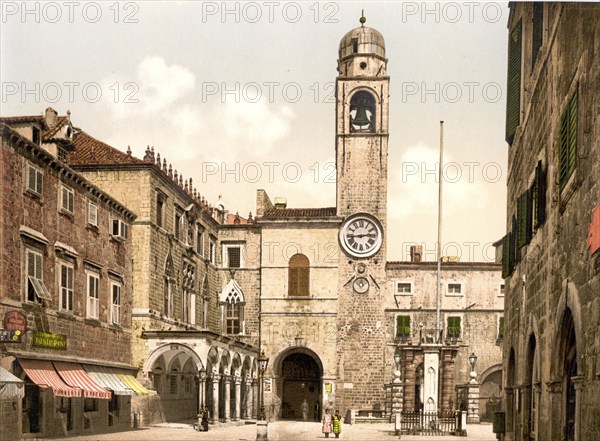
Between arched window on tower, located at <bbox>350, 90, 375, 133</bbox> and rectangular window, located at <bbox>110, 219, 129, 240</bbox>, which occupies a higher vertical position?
arched window on tower, located at <bbox>350, 90, 375, 133</bbox>

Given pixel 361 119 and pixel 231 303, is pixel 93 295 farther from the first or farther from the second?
pixel 361 119

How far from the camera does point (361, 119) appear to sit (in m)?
44.9

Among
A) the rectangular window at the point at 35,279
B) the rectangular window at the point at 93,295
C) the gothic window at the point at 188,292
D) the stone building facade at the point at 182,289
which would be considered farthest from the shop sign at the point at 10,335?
the gothic window at the point at 188,292

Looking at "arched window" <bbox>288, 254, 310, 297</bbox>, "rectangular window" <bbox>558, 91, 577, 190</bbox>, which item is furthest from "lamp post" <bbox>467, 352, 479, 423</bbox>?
"rectangular window" <bbox>558, 91, 577, 190</bbox>

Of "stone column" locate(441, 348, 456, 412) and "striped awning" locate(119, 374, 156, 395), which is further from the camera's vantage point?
"stone column" locate(441, 348, 456, 412)

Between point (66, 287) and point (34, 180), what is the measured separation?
3.85 meters

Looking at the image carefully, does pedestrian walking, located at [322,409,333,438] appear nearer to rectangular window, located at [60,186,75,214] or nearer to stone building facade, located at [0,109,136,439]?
stone building facade, located at [0,109,136,439]

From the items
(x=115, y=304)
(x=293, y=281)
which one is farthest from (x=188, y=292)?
(x=115, y=304)

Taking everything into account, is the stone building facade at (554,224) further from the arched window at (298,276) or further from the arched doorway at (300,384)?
the arched doorway at (300,384)

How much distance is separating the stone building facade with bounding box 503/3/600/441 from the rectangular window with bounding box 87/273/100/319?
1386cm

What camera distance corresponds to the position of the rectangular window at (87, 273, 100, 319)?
27.5 metres

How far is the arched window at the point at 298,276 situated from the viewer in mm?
44062

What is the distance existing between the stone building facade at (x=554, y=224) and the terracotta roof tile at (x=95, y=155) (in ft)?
58.6

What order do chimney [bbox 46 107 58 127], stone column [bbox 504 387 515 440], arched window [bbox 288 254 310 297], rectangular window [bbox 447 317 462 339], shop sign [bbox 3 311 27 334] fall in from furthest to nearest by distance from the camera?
rectangular window [bbox 447 317 462 339] < arched window [bbox 288 254 310 297] < chimney [bbox 46 107 58 127] < shop sign [bbox 3 311 27 334] < stone column [bbox 504 387 515 440]
